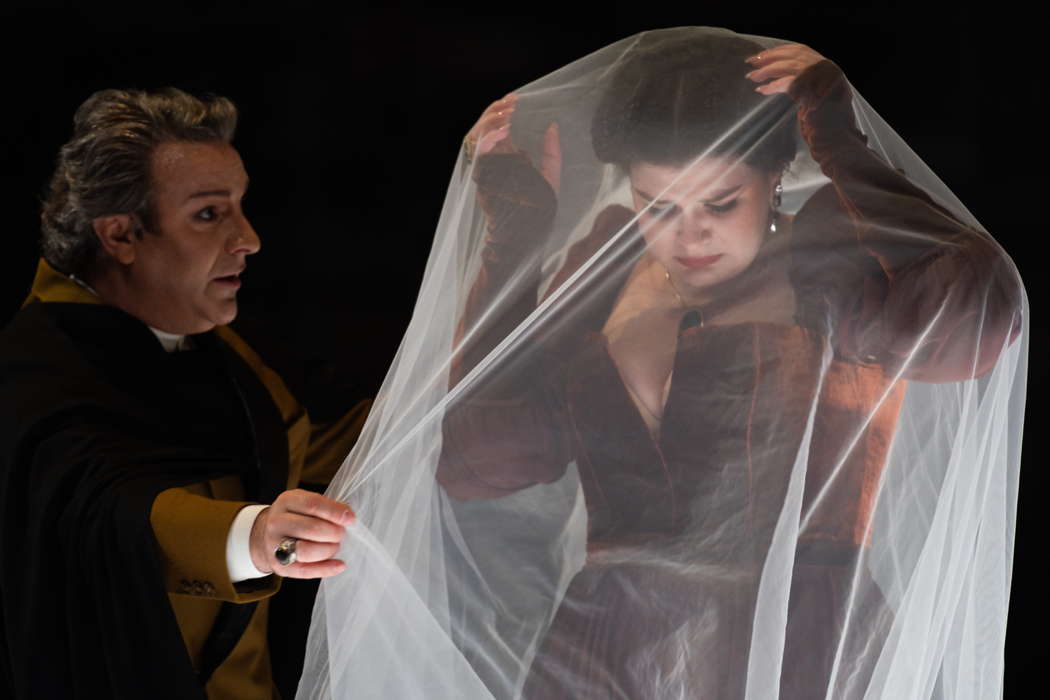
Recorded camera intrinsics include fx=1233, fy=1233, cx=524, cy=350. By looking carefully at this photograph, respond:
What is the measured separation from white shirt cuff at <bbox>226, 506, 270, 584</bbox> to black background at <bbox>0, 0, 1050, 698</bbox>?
438 mm

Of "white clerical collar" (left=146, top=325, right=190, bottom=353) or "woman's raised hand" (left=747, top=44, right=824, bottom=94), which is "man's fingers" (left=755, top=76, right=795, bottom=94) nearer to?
"woman's raised hand" (left=747, top=44, right=824, bottom=94)

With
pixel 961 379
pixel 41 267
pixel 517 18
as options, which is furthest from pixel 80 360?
pixel 961 379

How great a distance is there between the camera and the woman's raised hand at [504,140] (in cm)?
123

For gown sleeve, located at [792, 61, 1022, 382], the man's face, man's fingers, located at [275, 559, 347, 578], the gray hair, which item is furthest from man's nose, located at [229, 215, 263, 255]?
gown sleeve, located at [792, 61, 1022, 382]

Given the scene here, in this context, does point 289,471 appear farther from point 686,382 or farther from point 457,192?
point 686,382

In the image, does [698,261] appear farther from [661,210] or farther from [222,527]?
[222,527]

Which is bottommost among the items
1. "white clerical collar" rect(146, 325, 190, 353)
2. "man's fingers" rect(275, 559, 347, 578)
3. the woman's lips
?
"man's fingers" rect(275, 559, 347, 578)

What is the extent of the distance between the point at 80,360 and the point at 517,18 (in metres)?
0.86

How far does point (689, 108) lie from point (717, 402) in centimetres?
28

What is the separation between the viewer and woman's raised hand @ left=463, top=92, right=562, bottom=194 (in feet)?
4.02

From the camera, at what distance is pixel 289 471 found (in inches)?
63.1

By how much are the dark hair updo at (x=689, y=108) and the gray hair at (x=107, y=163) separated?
2.09 feet

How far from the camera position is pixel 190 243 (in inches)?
61.4

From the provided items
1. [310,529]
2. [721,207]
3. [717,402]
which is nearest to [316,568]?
[310,529]
